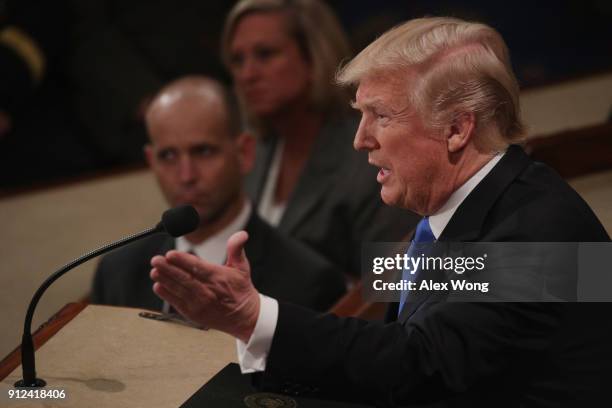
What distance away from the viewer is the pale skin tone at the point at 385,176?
1.53 m

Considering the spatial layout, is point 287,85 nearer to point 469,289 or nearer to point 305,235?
point 305,235

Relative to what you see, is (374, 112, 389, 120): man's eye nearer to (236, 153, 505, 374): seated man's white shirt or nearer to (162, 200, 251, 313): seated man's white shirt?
(236, 153, 505, 374): seated man's white shirt

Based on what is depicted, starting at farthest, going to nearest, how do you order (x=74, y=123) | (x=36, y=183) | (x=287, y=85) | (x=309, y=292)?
(x=74, y=123)
(x=36, y=183)
(x=287, y=85)
(x=309, y=292)

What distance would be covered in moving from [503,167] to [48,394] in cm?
86

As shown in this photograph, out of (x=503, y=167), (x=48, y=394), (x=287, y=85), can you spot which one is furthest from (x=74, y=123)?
(x=503, y=167)

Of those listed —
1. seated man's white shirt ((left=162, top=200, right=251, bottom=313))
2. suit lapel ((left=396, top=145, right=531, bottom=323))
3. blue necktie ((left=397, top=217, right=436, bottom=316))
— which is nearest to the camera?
suit lapel ((left=396, top=145, right=531, bottom=323))

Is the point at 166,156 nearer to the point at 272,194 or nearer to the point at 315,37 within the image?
the point at 272,194

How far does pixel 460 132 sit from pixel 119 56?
2.75 m

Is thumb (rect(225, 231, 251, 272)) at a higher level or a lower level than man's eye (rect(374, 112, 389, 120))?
lower

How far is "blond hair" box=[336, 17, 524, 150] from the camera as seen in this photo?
1627 mm

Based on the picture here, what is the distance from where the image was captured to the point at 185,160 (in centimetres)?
285

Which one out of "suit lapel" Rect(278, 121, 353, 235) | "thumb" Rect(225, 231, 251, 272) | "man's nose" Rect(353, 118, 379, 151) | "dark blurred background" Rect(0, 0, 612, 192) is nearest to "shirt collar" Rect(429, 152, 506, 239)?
"man's nose" Rect(353, 118, 379, 151)

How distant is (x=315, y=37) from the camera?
140 inches

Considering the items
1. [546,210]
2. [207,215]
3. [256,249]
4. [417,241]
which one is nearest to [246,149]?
[207,215]
